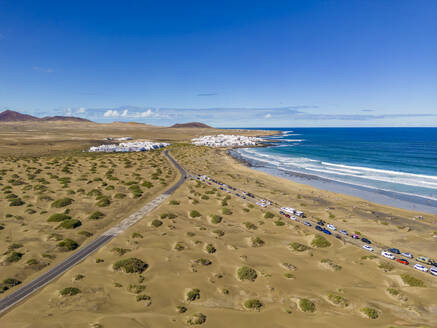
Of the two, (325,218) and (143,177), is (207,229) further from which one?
(143,177)

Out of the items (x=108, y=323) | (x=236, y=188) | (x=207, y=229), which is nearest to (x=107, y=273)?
(x=108, y=323)

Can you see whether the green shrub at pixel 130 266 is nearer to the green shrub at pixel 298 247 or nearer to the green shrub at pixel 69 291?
the green shrub at pixel 69 291

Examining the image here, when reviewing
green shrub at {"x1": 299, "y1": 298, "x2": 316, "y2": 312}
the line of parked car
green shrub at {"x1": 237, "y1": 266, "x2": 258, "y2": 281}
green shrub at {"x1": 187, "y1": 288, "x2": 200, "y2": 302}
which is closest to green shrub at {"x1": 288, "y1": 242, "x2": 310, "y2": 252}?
the line of parked car

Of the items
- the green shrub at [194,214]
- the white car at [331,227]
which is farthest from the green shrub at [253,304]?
the white car at [331,227]

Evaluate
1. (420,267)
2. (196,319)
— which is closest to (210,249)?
(196,319)

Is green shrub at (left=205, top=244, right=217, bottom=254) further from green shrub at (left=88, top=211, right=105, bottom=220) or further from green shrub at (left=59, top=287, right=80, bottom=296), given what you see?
green shrub at (left=88, top=211, right=105, bottom=220)

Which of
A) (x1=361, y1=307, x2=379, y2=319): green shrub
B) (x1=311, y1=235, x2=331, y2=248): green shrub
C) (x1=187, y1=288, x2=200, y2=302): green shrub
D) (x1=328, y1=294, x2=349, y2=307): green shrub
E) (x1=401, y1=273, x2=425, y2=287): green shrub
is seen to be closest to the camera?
(x1=361, y1=307, x2=379, y2=319): green shrub
